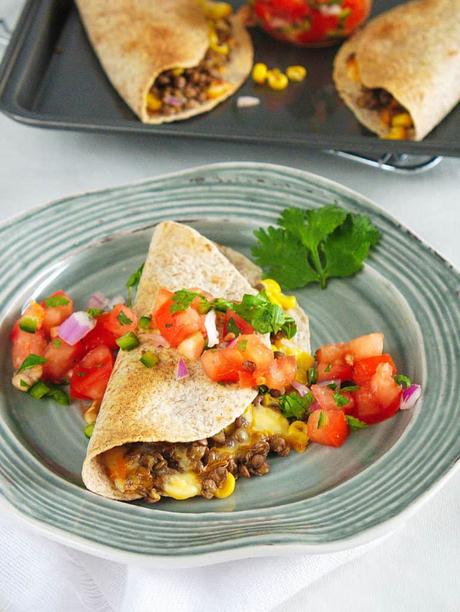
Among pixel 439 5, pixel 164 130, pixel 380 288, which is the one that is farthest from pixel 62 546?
pixel 439 5

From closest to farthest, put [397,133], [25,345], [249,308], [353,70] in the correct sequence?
1. [249,308]
2. [25,345]
3. [397,133]
4. [353,70]

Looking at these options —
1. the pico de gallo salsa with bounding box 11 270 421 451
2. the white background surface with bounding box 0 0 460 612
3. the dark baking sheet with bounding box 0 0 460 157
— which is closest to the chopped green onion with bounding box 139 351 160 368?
the pico de gallo salsa with bounding box 11 270 421 451

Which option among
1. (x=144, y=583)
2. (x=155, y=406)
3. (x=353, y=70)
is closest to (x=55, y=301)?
(x=155, y=406)

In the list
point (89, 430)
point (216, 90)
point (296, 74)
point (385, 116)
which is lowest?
point (89, 430)

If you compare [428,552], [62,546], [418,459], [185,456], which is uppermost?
[418,459]

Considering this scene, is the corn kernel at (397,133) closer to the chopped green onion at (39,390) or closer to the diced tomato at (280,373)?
the diced tomato at (280,373)

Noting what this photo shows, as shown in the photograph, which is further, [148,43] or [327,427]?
[148,43]

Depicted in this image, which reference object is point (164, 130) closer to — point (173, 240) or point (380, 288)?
point (173, 240)

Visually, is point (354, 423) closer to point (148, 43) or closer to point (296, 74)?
point (296, 74)
